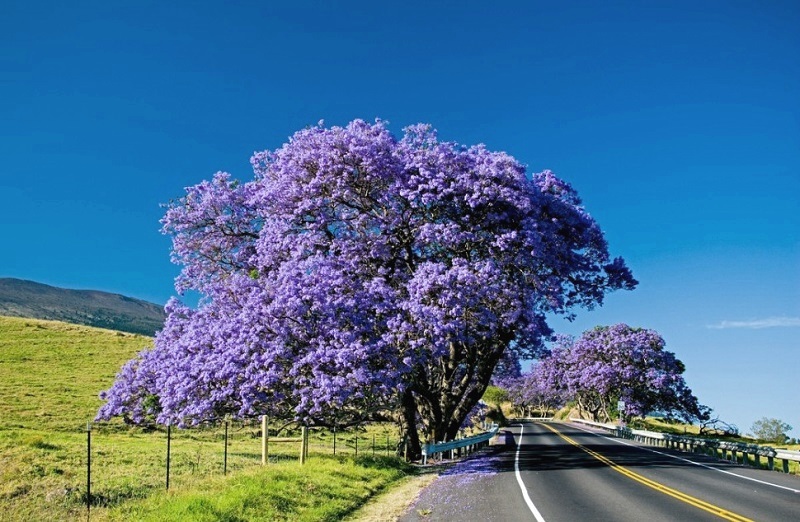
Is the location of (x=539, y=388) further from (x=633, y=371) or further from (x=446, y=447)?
(x=446, y=447)

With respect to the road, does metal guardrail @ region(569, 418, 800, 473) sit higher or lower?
lower

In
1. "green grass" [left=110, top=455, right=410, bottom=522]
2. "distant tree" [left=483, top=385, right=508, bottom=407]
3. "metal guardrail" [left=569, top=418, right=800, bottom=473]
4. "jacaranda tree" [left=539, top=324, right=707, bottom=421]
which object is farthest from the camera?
"distant tree" [left=483, top=385, right=508, bottom=407]

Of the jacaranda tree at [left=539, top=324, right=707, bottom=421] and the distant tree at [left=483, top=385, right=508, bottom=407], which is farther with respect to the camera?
the distant tree at [left=483, top=385, right=508, bottom=407]

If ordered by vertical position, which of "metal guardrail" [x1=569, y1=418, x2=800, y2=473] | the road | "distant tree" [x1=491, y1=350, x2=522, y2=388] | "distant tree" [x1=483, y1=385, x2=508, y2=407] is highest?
"distant tree" [x1=491, y1=350, x2=522, y2=388]

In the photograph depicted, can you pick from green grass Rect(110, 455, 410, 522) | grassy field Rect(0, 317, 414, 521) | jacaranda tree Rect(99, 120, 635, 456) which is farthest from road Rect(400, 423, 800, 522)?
jacaranda tree Rect(99, 120, 635, 456)

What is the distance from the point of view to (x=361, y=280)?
89.0ft

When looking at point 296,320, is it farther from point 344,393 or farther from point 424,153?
point 424,153

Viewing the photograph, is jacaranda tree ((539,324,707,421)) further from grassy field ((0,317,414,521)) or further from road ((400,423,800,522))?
road ((400,423,800,522))

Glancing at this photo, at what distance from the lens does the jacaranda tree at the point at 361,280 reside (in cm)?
2327

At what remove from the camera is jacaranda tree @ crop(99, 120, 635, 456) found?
2327 cm

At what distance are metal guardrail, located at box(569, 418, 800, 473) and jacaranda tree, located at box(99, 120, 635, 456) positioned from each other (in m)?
8.95

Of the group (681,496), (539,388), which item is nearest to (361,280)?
(681,496)

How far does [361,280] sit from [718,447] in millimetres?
20417

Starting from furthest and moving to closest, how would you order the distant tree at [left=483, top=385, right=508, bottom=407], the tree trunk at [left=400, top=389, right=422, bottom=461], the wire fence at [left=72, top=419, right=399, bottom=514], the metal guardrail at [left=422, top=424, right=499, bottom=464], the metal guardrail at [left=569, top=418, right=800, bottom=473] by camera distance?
the distant tree at [left=483, top=385, right=508, bottom=407] → the tree trunk at [left=400, top=389, right=422, bottom=461] → the metal guardrail at [left=422, top=424, right=499, bottom=464] → the metal guardrail at [left=569, top=418, right=800, bottom=473] → the wire fence at [left=72, top=419, right=399, bottom=514]
